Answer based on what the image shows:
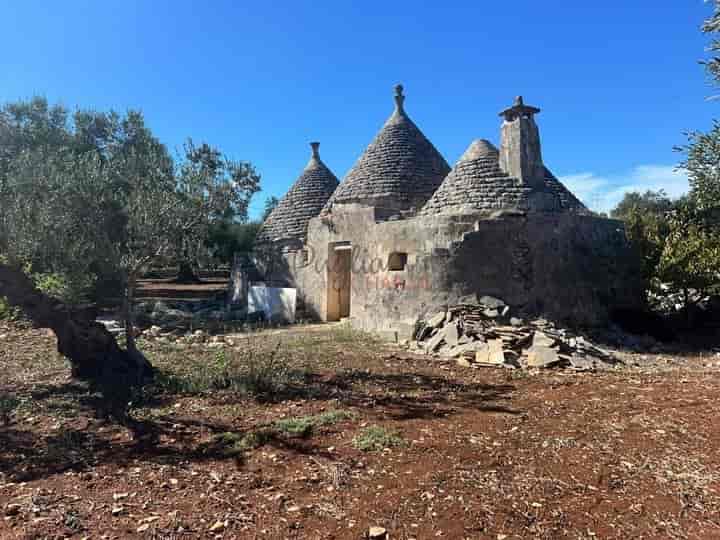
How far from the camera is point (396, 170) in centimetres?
1547

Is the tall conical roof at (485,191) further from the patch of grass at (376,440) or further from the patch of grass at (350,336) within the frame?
the patch of grass at (376,440)

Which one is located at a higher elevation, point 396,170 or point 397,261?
point 396,170

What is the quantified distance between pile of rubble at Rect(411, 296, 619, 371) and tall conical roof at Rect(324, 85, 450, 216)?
480 centimetres

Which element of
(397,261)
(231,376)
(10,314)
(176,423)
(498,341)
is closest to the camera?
(176,423)

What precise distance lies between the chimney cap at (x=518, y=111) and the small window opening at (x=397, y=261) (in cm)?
432

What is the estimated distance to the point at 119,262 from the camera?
23.7 ft

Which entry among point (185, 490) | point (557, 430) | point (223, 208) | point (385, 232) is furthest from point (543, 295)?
point (185, 490)

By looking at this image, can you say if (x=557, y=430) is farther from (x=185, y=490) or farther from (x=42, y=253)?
(x=42, y=253)

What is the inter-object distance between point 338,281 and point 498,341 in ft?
23.5

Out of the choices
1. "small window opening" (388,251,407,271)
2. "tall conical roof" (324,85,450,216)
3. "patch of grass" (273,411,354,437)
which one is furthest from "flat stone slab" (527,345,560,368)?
"tall conical roof" (324,85,450,216)

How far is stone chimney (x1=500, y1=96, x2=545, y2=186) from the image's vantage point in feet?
39.7

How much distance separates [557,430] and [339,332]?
24.9ft

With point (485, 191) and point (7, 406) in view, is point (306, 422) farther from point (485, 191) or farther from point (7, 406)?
point (485, 191)

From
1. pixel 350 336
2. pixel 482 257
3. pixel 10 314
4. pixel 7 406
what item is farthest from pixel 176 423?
pixel 10 314
